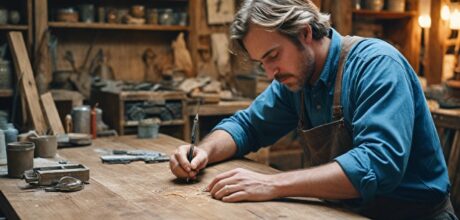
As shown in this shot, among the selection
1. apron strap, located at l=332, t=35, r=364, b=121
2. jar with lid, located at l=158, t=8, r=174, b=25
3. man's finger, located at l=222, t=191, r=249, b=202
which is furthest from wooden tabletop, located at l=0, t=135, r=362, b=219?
jar with lid, located at l=158, t=8, r=174, b=25

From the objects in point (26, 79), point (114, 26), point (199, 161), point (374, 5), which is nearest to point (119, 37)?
point (114, 26)

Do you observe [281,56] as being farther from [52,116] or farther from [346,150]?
[52,116]

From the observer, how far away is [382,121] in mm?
1801

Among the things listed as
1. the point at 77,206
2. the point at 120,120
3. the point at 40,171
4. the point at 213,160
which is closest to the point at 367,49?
the point at 213,160

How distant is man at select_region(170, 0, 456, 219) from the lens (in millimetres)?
1802

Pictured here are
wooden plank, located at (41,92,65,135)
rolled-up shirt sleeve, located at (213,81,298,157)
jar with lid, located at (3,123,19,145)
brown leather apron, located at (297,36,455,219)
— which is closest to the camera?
brown leather apron, located at (297,36,455,219)

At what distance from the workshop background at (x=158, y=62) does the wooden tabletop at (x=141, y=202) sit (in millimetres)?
1611

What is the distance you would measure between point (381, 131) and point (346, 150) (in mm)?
291

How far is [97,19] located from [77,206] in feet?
12.6

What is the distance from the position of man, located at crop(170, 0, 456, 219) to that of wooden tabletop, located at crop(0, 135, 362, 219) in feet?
0.19

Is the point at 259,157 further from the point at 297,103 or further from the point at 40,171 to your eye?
the point at 40,171

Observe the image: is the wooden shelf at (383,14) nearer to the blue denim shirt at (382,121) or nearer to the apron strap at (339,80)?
the blue denim shirt at (382,121)

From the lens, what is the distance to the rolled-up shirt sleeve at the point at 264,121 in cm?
256

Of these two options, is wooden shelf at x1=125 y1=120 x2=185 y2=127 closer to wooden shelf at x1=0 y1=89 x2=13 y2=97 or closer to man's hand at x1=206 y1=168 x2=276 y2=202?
wooden shelf at x1=0 y1=89 x2=13 y2=97
